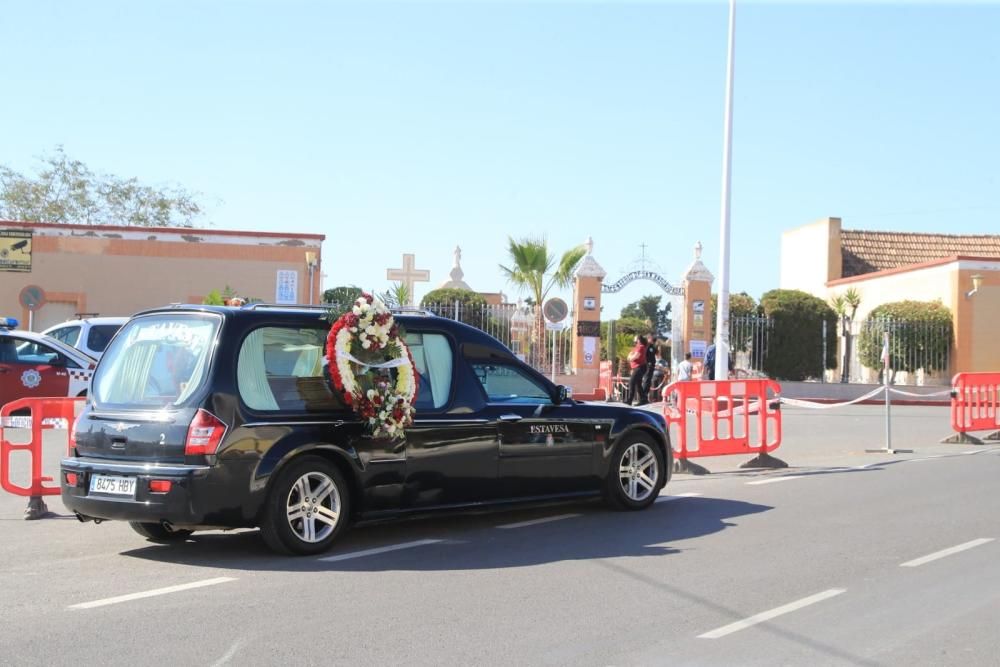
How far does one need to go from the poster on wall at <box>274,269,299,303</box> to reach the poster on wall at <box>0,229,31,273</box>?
722 centimetres

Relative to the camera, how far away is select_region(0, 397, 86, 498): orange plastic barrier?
379 inches

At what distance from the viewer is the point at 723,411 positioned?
46.6ft

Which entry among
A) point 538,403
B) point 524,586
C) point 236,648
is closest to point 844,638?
point 524,586

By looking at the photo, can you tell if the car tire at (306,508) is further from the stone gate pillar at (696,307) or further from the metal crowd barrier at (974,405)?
the stone gate pillar at (696,307)

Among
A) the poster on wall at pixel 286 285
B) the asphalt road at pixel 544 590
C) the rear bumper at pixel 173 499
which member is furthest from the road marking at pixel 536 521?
the poster on wall at pixel 286 285

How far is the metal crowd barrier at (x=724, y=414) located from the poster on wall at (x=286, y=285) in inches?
775

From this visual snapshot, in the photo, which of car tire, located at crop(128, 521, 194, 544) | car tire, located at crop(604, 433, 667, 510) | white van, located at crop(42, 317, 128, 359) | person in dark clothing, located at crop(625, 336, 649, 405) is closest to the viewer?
car tire, located at crop(128, 521, 194, 544)

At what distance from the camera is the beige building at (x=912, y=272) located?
35.1 metres

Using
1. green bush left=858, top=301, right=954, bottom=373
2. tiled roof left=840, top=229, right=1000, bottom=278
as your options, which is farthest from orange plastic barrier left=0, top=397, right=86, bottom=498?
tiled roof left=840, top=229, right=1000, bottom=278

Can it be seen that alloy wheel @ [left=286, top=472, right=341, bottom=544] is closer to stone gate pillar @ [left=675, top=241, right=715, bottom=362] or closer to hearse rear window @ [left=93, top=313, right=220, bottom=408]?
hearse rear window @ [left=93, top=313, right=220, bottom=408]

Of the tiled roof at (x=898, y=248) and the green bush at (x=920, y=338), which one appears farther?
the tiled roof at (x=898, y=248)

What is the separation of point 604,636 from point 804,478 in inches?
293

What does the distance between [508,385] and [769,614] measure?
3.49 meters

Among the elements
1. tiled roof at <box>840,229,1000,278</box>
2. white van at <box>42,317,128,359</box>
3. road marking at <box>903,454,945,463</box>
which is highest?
tiled roof at <box>840,229,1000,278</box>
